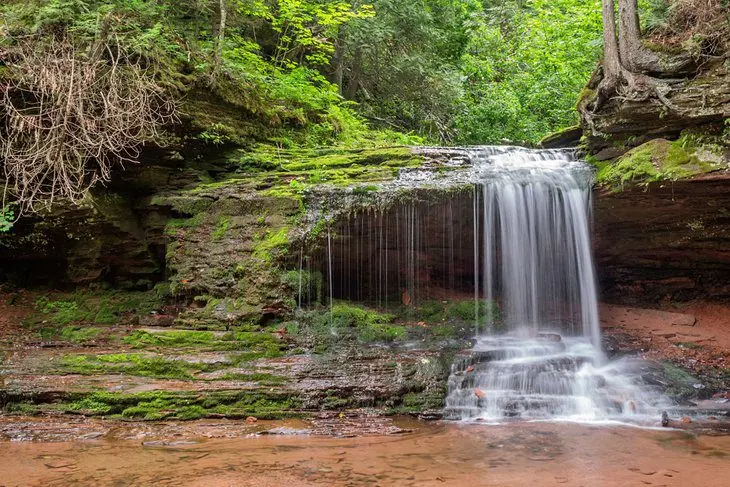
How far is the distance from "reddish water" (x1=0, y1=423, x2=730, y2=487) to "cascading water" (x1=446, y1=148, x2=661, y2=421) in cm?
215

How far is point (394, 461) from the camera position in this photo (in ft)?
14.4

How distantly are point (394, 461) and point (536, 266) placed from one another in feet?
19.0

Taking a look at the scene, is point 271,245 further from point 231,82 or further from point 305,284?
point 231,82

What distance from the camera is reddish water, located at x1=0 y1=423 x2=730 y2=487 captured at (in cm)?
393

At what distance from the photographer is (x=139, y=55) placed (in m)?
8.30

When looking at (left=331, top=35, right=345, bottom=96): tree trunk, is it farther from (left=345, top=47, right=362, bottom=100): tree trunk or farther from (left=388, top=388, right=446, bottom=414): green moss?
(left=388, top=388, right=446, bottom=414): green moss

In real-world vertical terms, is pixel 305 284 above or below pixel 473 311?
above

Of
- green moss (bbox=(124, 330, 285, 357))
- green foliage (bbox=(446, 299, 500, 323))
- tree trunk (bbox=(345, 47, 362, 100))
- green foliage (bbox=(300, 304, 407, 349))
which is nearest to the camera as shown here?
green moss (bbox=(124, 330, 285, 357))

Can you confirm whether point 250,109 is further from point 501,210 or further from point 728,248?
point 728,248

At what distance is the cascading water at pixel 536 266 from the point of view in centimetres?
775

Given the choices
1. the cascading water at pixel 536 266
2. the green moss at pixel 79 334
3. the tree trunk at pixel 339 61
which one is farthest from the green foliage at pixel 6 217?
the tree trunk at pixel 339 61

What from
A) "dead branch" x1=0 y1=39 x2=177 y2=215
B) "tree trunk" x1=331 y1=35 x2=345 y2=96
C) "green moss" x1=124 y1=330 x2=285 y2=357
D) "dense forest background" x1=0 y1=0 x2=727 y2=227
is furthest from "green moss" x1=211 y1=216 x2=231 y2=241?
"tree trunk" x1=331 y1=35 x2=345 y2=96

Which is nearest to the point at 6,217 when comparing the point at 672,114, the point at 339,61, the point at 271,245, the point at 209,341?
the point at 209,341

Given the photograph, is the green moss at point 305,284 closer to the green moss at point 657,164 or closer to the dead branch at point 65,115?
the dead branch at point 65,115
